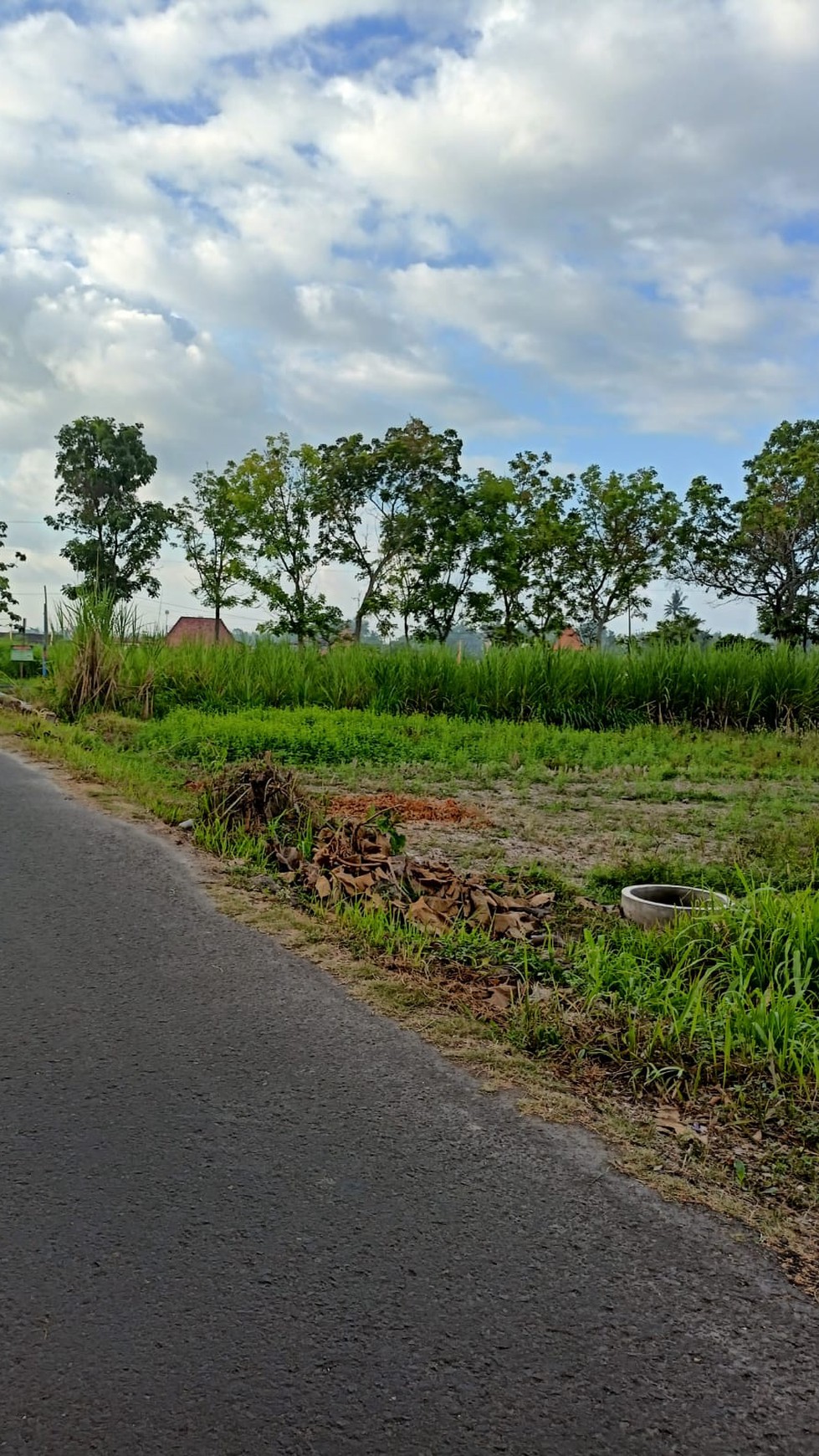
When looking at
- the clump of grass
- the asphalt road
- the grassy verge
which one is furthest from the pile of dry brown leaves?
the clump of grass

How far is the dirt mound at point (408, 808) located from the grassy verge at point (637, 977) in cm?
16

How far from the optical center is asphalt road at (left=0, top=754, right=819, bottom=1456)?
141 centimetres

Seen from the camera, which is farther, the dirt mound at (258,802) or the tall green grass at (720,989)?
the dirt mound at (258,802)

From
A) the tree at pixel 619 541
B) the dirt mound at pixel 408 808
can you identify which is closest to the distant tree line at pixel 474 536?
the tree at pixel 619 541

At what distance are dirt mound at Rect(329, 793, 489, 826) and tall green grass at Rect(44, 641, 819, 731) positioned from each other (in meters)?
6.27

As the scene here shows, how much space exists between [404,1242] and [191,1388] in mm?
491

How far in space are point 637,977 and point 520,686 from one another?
10.6 m

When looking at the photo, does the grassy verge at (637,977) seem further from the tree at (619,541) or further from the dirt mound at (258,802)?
the tree at (619,541)

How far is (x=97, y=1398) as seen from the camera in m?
1.43

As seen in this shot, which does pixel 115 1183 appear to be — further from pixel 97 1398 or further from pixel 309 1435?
pixel 309 1435

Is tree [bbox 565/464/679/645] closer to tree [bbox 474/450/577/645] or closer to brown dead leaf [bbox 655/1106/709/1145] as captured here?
tree [bbox 474/450/577/645]

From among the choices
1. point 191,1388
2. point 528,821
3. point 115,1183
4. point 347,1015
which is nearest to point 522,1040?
point 347,1015

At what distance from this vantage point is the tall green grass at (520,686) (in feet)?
43.3

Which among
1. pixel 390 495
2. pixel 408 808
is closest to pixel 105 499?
pixel 390 495
